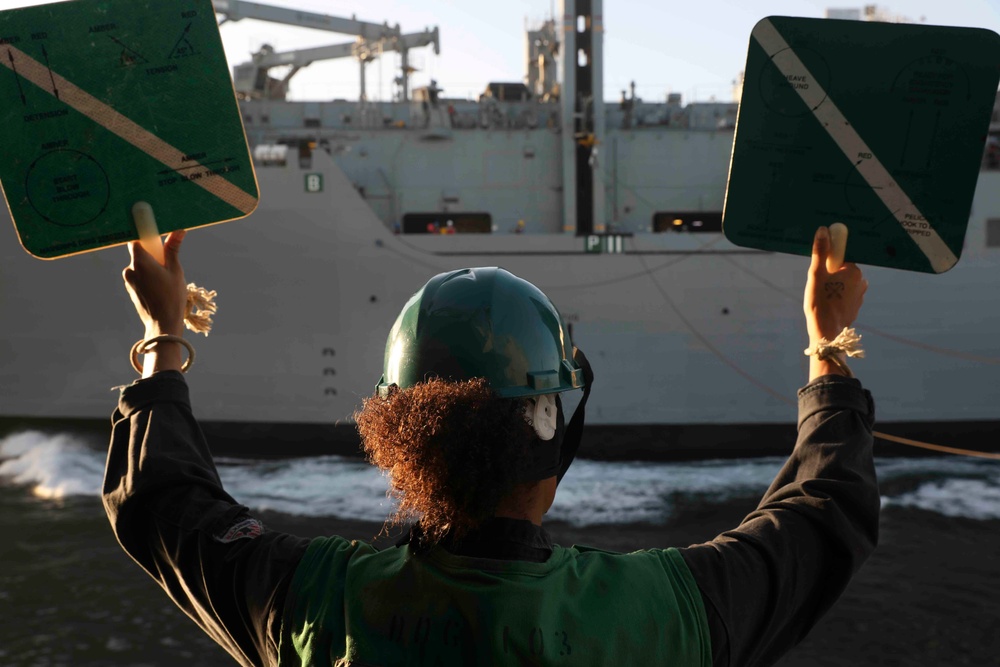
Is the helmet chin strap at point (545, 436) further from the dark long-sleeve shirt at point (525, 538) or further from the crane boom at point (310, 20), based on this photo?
the crane boom at point (310, 20)

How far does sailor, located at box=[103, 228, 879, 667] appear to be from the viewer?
1.05 metres

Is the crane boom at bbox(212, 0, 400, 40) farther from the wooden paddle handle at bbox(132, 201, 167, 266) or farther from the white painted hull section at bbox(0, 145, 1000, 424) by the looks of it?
the wooden paddle handle at bbox(132, 201, 167, 266)

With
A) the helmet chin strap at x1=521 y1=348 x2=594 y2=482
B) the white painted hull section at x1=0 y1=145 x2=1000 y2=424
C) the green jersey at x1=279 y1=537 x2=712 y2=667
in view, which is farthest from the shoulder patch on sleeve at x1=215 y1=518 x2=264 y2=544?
the white painted hull section at x1=0 y1=145 x2=1000 y2=424

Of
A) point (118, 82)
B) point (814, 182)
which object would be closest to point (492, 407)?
point (814, 182)

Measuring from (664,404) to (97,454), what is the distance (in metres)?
7.47

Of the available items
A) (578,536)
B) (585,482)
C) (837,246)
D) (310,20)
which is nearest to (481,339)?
(837,246)

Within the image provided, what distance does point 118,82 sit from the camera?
1484mm

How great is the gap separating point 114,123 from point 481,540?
0.97 meters

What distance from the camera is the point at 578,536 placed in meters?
9.25

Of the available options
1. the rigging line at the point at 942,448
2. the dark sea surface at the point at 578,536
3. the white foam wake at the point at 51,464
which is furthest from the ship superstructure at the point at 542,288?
the dark sea surface at the point at 578,536

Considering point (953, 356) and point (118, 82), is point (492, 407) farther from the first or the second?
point (953, 356)

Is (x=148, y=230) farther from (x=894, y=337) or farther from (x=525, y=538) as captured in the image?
(x=894, y=337)

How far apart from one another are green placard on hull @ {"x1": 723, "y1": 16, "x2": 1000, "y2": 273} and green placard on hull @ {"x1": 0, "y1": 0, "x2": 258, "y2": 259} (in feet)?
2.98

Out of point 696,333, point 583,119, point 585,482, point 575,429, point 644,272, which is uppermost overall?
point 583,119
